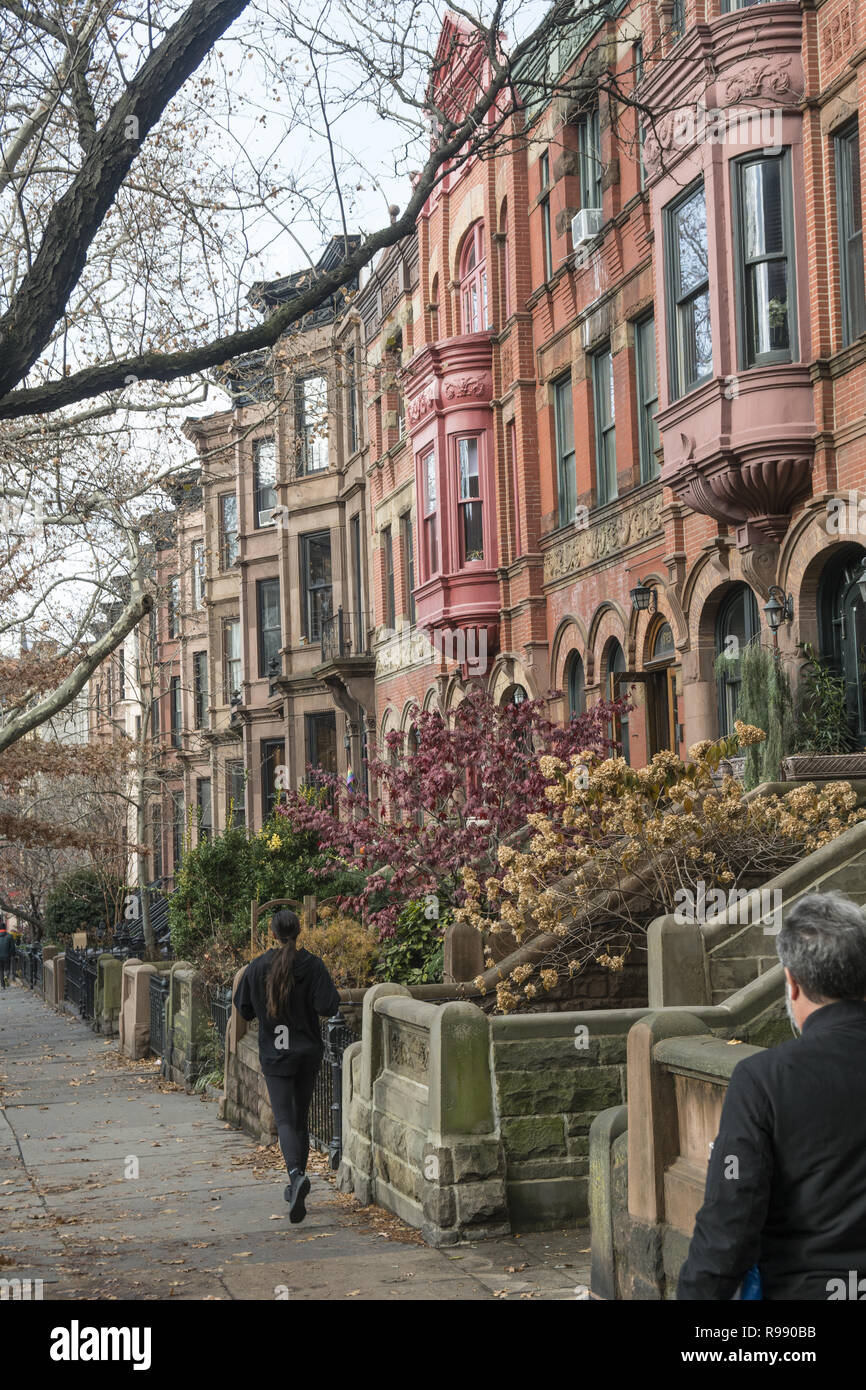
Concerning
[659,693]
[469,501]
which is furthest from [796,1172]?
[469,501]

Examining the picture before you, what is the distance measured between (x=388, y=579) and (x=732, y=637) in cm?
1687

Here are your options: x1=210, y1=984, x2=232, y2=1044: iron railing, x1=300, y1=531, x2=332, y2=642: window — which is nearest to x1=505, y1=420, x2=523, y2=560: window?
x1=210, y1=984, x2=232, y2=1044: iron railing

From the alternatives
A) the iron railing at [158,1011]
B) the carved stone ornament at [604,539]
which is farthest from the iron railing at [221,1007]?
the carved stone ornament at [604,539]

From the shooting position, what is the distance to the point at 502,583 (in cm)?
2534

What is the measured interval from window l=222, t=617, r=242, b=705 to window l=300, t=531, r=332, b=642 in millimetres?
7068

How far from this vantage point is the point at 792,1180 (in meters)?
3.56

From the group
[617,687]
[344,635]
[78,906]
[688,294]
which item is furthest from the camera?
[78,906]

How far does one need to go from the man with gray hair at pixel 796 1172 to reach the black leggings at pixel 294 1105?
21.9 feet

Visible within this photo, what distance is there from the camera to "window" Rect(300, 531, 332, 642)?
125ft

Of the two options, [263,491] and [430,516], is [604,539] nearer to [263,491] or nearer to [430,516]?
[430,516]

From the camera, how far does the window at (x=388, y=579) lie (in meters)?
33.1

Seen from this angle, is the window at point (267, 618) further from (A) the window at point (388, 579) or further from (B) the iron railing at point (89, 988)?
(B) the iron railing at point (89, 988)

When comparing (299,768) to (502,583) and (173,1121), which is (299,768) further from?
(173,1121)
